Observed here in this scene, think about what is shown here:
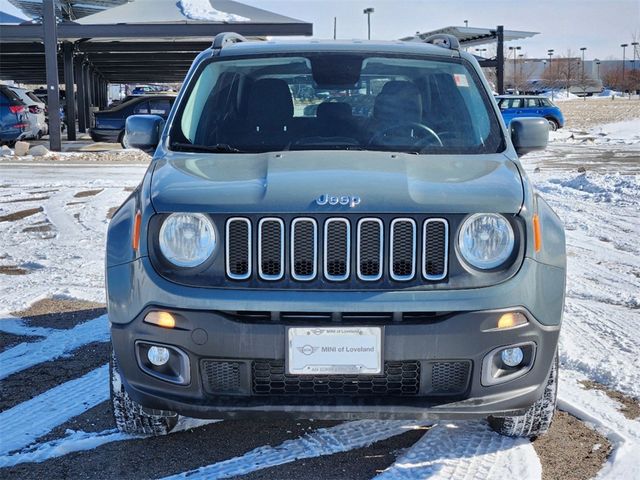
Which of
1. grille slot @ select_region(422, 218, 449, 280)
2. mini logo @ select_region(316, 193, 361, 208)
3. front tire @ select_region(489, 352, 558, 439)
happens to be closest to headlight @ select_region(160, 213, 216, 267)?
mini logo @ select_region(316, 193, 361, 208)

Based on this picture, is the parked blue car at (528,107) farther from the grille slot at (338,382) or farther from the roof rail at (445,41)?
the grille slot at (338,382)

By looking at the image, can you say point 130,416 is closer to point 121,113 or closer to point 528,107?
point 121,113

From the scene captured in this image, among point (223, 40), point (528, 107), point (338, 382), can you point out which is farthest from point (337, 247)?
point (528, 107)

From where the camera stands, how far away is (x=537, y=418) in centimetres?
337

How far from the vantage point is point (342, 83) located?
4.44m

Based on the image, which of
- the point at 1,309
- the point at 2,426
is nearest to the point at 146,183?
the point at 2,426

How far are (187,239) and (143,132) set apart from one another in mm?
1378

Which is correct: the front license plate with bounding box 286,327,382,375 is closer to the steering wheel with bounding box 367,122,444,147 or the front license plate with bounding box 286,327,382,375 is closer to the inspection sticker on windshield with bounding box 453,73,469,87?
the steering wheel with bounding box 367,122,444,147

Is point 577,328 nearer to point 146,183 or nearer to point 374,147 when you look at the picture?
point 374,147

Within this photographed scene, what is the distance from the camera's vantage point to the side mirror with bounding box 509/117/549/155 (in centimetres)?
421

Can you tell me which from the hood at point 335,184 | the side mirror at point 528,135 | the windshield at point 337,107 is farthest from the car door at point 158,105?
the hood at point 335,184

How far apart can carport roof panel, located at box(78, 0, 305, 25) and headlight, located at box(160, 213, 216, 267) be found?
17.8m

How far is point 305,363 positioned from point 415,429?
3.16 ft

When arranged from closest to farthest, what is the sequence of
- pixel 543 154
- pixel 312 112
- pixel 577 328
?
pixel 312 112 < pixel 577 328 < pixel 543 154
